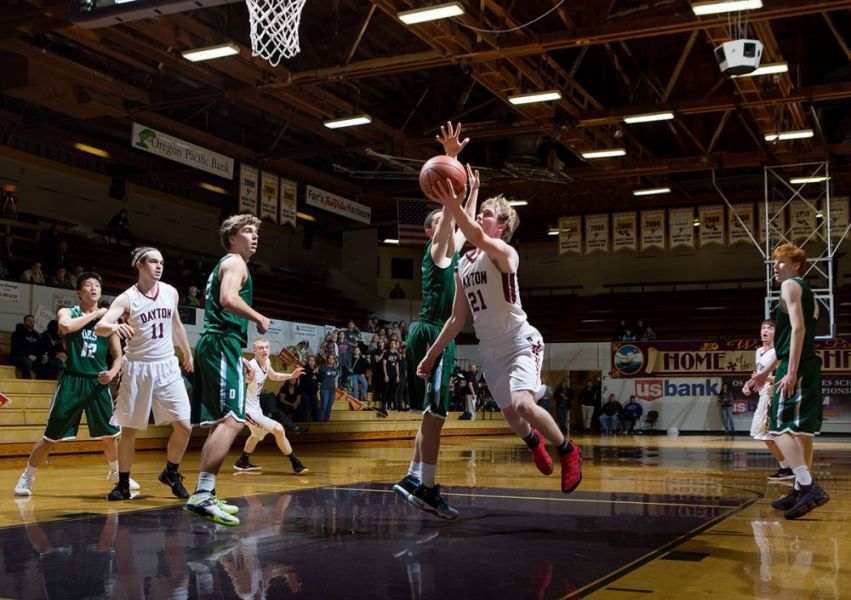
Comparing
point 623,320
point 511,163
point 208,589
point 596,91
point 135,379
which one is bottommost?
point 208,589

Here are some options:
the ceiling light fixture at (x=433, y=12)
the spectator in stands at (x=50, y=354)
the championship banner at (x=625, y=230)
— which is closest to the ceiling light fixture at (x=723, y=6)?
the ceiling light fixture at (x=433, y=12)

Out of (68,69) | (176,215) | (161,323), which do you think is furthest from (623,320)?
(161,323)

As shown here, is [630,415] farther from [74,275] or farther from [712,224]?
[74,275]

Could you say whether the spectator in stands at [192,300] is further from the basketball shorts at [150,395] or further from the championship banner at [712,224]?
the championship banner at [712,224]

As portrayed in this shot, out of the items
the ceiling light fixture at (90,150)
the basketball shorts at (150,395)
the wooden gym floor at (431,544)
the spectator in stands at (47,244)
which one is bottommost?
the wooden gym floor at (431,544)

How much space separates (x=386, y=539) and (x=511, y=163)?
16.8 meters

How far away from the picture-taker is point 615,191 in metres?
26.0

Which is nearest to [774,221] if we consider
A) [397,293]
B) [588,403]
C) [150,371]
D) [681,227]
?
[681,227]

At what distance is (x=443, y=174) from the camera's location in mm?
4977

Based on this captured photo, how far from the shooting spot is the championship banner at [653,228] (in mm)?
24984

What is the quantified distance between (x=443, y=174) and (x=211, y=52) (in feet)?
37.9

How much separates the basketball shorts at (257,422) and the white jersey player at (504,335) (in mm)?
4272

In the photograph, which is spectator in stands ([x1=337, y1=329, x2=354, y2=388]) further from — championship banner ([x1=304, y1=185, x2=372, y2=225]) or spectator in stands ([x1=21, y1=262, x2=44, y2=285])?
spectator in stands ([x1=21, y1=262, x2=44, y2=285])

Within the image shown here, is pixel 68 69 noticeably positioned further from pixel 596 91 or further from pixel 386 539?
pixel 386 539
